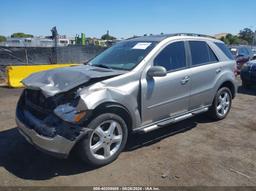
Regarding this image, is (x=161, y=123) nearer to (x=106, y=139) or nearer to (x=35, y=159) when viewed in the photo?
(x=106, y=139)

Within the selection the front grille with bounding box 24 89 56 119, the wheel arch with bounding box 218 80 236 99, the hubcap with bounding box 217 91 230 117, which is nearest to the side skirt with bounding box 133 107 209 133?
the hubcap with bounding box 217 91 230 117

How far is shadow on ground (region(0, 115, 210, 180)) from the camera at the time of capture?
148 inches

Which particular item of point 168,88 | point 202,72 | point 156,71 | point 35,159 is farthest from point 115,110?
point 202,72

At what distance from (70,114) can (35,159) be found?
3.87 ft

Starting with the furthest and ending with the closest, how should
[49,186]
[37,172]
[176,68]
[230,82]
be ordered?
[230,82] < [176,68] < [37,172] < [49,186]

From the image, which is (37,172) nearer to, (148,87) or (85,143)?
(85,143)

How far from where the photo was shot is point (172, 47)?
4.84 metres

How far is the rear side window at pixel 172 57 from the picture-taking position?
4.61m

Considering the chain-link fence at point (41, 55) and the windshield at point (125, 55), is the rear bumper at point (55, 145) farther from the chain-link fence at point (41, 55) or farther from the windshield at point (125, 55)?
the chain-link fence at point (41, 55)

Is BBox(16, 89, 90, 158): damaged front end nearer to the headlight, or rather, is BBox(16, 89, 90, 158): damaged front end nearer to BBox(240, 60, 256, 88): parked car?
the headlight

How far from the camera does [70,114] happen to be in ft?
11.4

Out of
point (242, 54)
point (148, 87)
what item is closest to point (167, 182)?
point (148, 87)

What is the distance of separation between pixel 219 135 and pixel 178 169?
1.70 m

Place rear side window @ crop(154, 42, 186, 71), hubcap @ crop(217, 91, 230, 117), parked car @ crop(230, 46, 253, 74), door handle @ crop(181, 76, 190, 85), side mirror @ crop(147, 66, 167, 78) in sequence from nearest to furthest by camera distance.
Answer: side mirror @ crop(147, 66, 167, 78)
rear side window @ crop(154, 42, 186, 71)
door handle @ crop(181, 76, 190, 85)
hubcap @ crop(217, 91, 230, 117)
parked car @ crop(230, 46, 253, 74)
